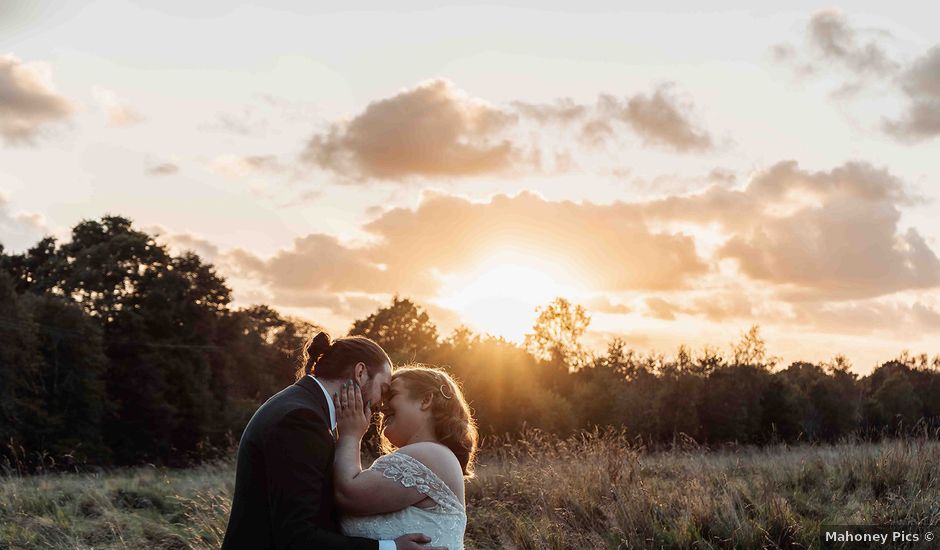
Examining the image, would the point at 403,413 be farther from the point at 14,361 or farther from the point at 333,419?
the point at 14,361

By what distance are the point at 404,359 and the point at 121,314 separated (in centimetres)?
1388

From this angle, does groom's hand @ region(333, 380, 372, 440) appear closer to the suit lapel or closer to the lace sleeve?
the suit lapel

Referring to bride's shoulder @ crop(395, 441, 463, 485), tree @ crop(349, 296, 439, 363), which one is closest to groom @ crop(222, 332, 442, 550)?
bride's shoulder @ crop(395, 441, 463, 485)

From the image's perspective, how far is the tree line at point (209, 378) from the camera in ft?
112

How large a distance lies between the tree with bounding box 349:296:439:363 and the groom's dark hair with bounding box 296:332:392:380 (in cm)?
4227

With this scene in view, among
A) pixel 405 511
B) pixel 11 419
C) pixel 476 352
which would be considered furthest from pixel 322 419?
pixel 11 419

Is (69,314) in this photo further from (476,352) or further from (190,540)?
(190,540)

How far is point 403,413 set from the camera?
4.61 meters

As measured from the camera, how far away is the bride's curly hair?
4.62m

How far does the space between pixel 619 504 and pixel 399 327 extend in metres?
39.3

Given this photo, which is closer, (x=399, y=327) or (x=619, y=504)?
(x=619, y=504)

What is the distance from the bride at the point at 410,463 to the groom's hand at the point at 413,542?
0.21ft

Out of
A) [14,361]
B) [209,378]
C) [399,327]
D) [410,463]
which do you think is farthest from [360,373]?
[399,327]

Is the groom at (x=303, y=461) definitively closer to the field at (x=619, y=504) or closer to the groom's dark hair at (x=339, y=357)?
the groom's dark hair at (x=339, y=357)
